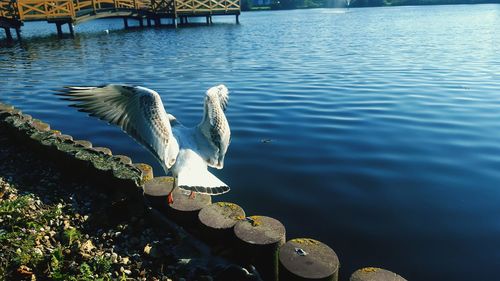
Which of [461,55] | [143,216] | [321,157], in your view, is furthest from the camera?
[461,55]

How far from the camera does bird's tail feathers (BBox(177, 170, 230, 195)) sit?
13.1 feet

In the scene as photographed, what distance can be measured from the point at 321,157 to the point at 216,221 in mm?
3582

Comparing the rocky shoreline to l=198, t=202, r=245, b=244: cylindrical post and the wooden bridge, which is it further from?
the wooden bridge

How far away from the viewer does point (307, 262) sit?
3223 millimetres

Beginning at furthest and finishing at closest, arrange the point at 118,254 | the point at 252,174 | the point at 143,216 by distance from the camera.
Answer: the point at 252,174
the point at 143,216
the point at 118,254

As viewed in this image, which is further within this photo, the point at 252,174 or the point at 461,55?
the point at 461,55

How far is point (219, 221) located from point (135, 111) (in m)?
1.73

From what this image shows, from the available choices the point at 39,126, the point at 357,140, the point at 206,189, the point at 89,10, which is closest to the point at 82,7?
the point at 89,10

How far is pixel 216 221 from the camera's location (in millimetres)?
3959

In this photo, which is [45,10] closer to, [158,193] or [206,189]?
[158,193]

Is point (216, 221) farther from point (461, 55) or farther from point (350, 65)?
point (461, 55)

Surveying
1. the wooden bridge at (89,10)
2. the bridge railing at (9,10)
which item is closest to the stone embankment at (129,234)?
the wooden bridge at (89,10)

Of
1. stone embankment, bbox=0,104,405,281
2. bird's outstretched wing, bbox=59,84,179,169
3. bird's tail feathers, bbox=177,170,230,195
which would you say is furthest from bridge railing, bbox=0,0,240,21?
bird's tail feathers, bbox=177,170,230,195

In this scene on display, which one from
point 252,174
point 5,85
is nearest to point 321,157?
point 252,174
